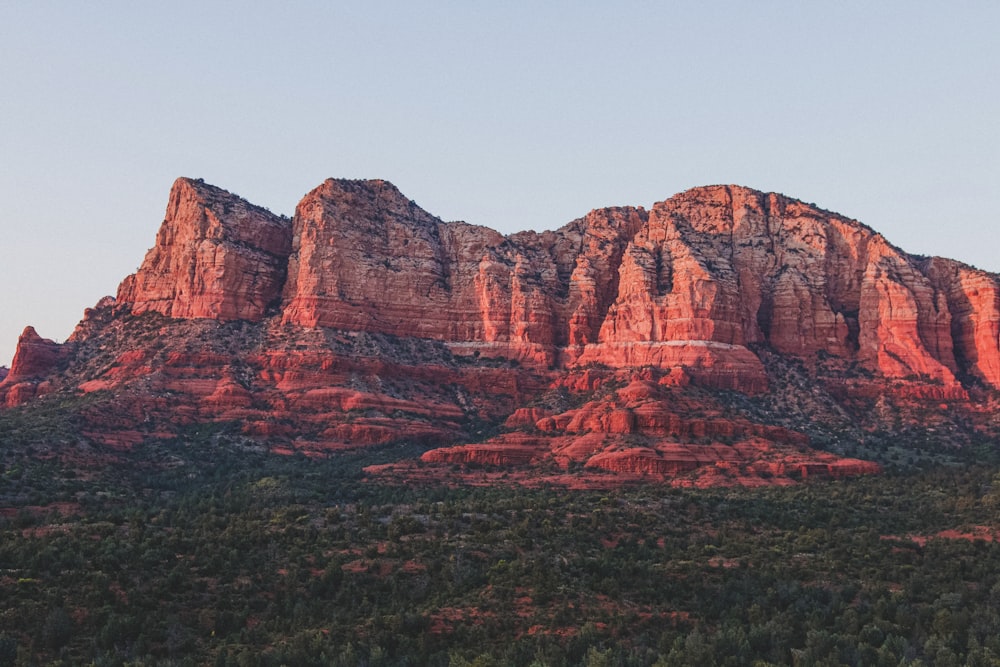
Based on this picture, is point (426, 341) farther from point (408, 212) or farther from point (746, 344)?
point (746, 344)

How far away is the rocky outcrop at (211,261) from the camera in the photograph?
10181 cm

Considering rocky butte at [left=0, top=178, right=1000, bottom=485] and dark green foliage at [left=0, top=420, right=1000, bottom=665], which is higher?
rocky butte at [left=0, top=178, right=1000, bottom=485]

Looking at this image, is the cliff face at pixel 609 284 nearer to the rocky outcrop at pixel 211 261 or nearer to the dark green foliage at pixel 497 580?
the rocky outcrop at pixel 211 261

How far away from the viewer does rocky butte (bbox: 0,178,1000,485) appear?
8706 centimetres

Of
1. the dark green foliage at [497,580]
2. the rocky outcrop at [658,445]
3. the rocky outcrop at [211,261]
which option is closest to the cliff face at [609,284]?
the rocky outcrop at [211,261]

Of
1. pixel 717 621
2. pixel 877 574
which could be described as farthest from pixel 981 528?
pixel 717 621

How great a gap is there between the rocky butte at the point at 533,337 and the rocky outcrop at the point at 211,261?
26cm

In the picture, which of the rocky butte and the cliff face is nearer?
the rocky butte

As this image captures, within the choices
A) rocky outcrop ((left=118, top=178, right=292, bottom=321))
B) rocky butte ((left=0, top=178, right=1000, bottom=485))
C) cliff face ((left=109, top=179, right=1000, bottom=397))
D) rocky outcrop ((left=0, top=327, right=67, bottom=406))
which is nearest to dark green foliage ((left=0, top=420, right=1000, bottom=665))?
rocky butte ((left=0, top=178, right=1000, bottom=485))

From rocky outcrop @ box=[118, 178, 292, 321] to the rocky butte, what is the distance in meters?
0.26

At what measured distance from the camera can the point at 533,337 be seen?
10719 centimetres

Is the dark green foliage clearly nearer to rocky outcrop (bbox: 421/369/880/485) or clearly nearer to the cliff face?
rocky outcrop (bbox: 421/369/880/485)

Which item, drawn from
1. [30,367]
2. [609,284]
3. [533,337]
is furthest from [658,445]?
[30,367]

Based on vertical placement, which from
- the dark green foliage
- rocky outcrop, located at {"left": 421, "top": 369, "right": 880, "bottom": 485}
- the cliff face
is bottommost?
the dark green foliage
